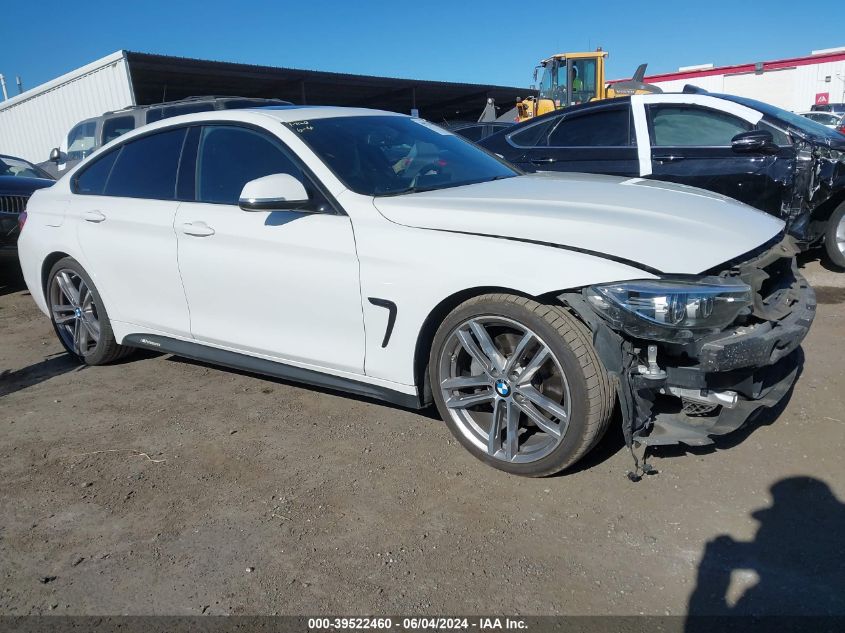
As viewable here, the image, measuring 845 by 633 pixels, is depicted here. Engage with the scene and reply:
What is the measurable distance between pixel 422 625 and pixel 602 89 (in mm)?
17320

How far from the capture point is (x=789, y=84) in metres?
40.2

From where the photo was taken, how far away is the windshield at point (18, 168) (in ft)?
31.9

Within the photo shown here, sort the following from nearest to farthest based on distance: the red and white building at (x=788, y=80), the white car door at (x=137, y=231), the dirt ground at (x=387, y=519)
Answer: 1. the dirt ground at (x=387, y=519)
2. the white car door at (x=137, y=231)
3. the red and white building at (x=788, y=80)

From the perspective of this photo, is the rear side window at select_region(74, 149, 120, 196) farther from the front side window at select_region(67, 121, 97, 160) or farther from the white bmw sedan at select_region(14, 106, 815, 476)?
the front side window at select_region(67, 121, 97, 160)

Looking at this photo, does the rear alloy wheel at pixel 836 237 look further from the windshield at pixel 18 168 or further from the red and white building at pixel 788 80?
the red and white building at pixel 788 80

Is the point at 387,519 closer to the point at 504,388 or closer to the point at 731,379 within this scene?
the point at 504,388

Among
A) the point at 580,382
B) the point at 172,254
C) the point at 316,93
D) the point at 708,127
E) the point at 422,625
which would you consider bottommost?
the point at 422,625

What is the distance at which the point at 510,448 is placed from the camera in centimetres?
301

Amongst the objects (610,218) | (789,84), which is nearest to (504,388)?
(610,218)

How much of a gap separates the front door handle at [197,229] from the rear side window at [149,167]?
1.08ft

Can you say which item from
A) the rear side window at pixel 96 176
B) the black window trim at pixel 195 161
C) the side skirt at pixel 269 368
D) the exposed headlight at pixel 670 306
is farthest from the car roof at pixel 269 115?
the exposed headlight at pixel 670 306

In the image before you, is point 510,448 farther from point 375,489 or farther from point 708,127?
point 708,127

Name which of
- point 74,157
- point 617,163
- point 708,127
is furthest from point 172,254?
point 74,157

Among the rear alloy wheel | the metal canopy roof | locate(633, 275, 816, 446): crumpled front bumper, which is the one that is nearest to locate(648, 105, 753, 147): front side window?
the rear alloy wheel
